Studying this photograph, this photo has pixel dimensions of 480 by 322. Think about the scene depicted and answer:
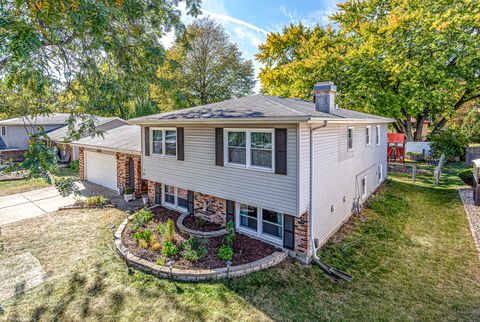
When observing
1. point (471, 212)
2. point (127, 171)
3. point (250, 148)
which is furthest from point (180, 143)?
point (471, 212)

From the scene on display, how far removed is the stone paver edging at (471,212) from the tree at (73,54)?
12604 millimetres

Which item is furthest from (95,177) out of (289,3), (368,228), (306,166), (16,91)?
(289,3)

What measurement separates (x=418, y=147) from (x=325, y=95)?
21508 millimetres

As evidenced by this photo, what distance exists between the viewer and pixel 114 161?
14.8 m

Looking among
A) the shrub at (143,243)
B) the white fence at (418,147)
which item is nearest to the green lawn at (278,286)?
the shrub at (143,243)

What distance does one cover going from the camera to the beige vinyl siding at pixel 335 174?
26.0 feet

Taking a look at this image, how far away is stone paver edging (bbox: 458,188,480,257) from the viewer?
9.27 meters

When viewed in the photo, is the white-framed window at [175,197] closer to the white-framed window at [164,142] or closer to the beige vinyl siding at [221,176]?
the beige vinyl siding at [221,176]

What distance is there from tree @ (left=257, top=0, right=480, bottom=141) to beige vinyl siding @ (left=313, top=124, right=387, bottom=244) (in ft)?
35.2

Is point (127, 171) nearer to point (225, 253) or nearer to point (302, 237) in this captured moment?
point (225, 253)

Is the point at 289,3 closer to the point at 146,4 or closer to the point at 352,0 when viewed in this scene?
the point at 352,0

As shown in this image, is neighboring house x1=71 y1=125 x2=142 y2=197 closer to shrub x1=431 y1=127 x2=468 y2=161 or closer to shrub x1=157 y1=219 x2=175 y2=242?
shrub x1=157 y1=219 x2=175 y2=242

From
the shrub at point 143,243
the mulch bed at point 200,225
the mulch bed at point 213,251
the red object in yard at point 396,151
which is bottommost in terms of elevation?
the mulch bed at point 213,251

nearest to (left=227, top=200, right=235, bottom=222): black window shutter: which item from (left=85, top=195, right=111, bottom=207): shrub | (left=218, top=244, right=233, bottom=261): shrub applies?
(left=218, top=244, right=233, bottom=261): shrub
